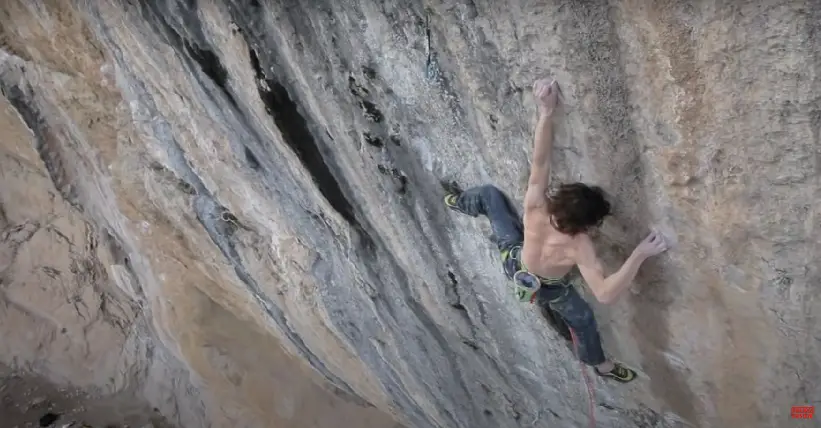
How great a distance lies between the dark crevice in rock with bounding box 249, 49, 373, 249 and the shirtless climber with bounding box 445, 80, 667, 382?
500 mm


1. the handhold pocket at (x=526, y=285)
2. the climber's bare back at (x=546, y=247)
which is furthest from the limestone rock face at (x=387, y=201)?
the handhold pocket at (x=526, y=285)

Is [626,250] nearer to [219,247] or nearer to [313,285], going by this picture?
[313,285]

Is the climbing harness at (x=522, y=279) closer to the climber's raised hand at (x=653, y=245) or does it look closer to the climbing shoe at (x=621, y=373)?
the climber's raised hand at (x=653, y=245)

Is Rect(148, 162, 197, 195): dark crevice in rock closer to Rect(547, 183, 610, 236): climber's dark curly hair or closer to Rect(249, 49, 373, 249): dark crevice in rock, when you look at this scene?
Rect(249, 49, 373, 249): dark crevice in rock

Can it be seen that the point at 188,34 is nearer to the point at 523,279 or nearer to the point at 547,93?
the point at 547,93

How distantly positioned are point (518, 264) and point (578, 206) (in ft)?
1.32

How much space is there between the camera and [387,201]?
2.44 m

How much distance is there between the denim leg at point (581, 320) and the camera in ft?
7.22

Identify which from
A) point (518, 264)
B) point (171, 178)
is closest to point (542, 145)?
point (518, 264)

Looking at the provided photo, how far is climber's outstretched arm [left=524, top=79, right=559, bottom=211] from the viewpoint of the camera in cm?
173

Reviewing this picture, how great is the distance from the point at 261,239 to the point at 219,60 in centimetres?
101

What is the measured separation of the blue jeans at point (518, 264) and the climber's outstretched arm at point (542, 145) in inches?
5.9

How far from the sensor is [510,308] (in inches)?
99.0

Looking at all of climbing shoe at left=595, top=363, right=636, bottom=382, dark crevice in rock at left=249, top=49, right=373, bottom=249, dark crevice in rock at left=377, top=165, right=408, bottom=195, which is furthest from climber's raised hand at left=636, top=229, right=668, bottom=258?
dark crevice in rock at left=249, top=49, right=373, bottom=249
